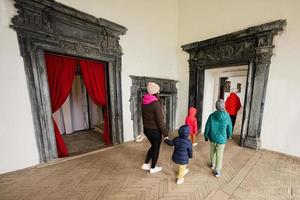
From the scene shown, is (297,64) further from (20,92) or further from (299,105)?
(20,92)

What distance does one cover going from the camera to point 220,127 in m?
2.15

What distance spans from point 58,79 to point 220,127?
10.5ft

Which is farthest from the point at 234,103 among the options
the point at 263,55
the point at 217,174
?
the point at 217,174

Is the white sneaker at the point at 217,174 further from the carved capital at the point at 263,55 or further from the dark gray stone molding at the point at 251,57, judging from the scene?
the carved capital at the point at 263,55

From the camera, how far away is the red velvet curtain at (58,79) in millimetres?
2682

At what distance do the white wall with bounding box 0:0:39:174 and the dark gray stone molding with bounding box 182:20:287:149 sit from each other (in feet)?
14.0

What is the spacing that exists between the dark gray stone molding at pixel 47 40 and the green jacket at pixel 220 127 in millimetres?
2651

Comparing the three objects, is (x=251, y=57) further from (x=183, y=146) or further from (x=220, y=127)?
(x=183, y=146)

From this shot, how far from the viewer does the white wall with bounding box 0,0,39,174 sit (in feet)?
7.00

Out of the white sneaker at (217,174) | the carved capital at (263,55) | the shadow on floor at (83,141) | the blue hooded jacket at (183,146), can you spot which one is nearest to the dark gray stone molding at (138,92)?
the shadow on floor at (83,141)

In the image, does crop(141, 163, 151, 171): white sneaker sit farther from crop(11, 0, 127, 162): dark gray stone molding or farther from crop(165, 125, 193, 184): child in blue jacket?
crop(11, 0, 127, 162): dark gray stone molding

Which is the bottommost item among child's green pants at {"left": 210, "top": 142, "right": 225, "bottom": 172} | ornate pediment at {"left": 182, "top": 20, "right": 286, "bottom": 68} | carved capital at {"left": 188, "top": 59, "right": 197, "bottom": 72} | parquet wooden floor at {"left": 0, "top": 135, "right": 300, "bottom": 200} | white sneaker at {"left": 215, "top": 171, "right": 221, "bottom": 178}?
parquet wooden floor at {"left": 0, "top": 135, "right": 300, "bottom": 200}

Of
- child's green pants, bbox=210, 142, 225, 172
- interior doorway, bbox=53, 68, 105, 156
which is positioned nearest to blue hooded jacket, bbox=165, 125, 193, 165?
child's green pants, bbox=210, 142, 225, 172

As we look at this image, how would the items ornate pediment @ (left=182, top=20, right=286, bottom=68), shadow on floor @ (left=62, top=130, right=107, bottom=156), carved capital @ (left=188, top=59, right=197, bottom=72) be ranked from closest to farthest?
ornate pediment @ (left=182, top=20, right=286, bottom=68), shadow on floor @ (left=62, top=130, right=107, bottom=156), carved capital @ (left=188, top=59, right=197, bottom=72)
